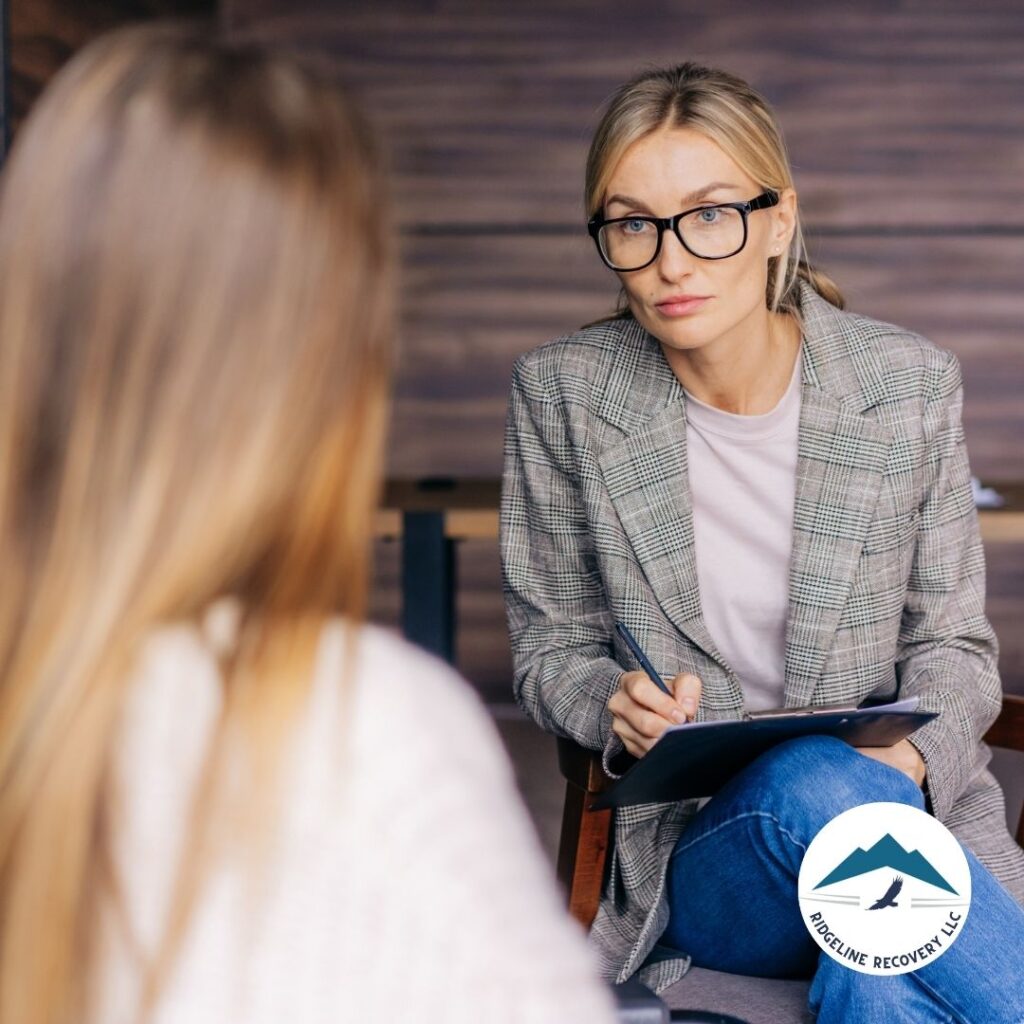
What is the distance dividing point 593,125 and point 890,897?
2.63 m

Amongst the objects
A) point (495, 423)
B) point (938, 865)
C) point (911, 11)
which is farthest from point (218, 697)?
point (911, 11)

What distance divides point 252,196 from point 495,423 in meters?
3.21

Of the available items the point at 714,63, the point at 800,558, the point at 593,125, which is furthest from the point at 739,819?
the point at 714,63

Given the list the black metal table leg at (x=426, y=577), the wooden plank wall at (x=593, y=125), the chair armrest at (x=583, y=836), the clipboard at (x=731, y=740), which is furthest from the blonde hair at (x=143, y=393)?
the wooden plank wall at (x=593, y=125)

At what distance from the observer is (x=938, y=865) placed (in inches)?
53.1

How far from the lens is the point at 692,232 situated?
1690 mm

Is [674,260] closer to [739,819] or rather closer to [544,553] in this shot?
[544,553]

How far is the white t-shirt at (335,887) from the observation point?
0.61m

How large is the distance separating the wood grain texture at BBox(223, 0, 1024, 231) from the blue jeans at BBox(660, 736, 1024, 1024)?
248 centimetres

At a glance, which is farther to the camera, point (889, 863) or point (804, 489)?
point (804, 489)

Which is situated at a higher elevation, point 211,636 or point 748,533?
point 211,636

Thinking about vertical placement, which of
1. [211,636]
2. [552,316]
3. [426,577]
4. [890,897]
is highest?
[211,636]

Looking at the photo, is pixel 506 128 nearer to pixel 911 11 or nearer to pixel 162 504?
pixel 911 11

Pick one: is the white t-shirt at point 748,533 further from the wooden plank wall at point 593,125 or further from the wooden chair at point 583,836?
the wooden plank wall at point 593,125
